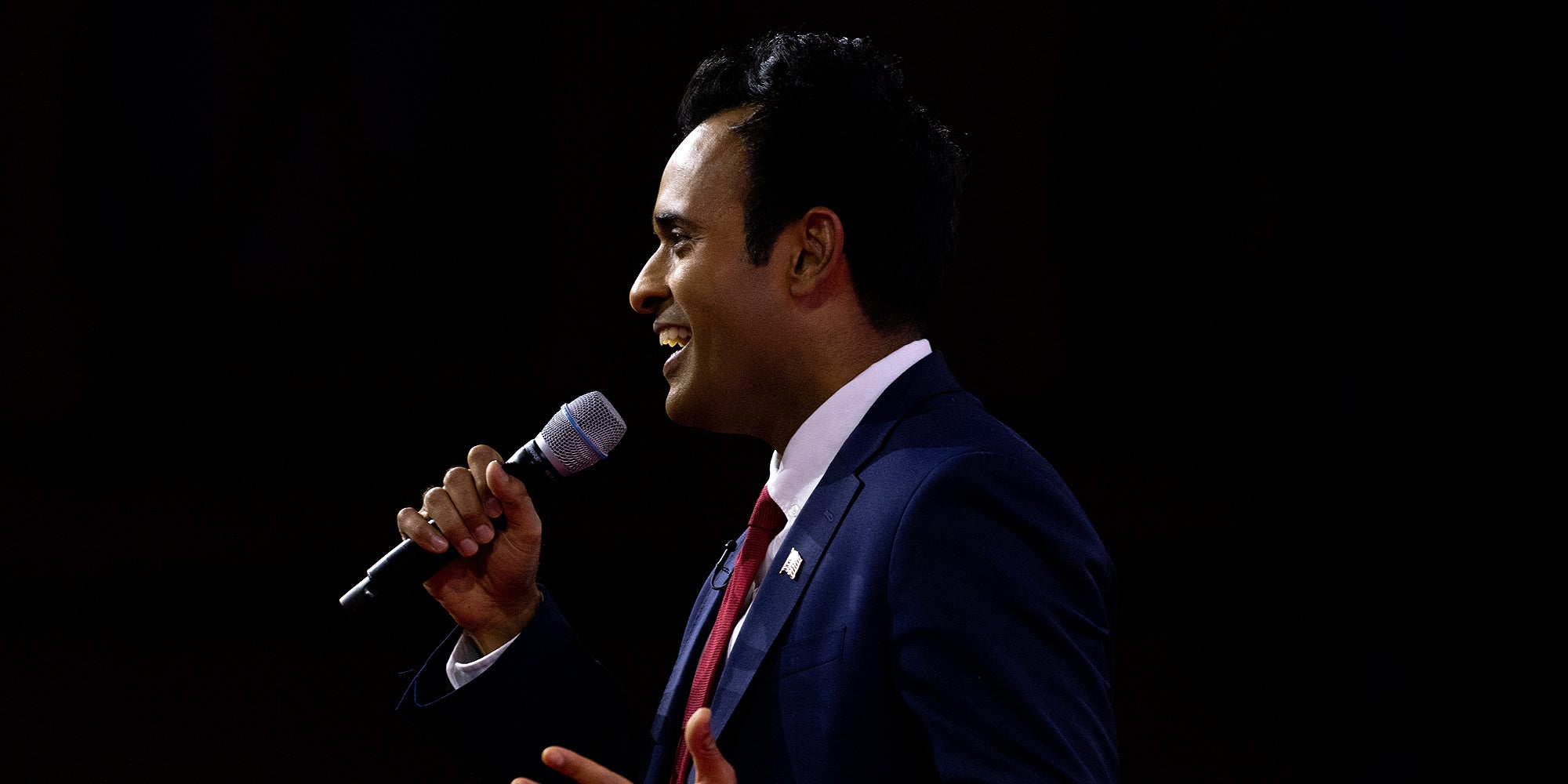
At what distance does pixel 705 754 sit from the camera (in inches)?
39.0

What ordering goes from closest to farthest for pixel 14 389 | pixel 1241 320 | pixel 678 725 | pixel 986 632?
pixel 986 632
pixel 678 725
pixel 14 389
pixel 1241 320

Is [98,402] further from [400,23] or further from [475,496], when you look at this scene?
[475,496]

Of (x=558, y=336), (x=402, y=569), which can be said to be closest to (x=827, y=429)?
(x=402, y=569)

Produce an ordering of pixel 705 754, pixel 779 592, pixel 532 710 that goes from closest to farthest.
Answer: pixel 705 754, pixel 779 592, pixel 532 710

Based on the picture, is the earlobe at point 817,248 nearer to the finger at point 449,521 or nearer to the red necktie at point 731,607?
the red necktie at point 731,607

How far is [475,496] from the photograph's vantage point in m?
1.44

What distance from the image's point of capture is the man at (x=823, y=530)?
3.47 ft

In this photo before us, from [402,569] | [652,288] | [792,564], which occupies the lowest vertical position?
[792,564]

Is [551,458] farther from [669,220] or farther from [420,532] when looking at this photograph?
[669,220]

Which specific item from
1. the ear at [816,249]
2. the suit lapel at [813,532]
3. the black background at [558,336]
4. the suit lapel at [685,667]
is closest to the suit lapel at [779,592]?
the suit lapel at [813,532]

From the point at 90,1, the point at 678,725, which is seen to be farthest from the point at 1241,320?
the point at 90,1

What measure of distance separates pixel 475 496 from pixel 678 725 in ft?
1.24

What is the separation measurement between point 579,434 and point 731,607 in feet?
0.97

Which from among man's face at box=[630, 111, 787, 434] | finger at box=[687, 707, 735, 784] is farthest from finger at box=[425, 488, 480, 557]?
finger at box=[687, 707, 735, 784]
